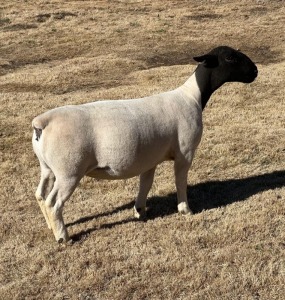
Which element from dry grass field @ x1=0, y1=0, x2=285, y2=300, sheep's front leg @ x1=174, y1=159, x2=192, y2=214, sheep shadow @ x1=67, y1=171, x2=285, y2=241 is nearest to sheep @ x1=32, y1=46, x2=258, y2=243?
sheep's front leg @ x1=174, y1=159, x2=192, y2=214

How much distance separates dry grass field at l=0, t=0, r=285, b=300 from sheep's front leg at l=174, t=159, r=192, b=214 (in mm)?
205

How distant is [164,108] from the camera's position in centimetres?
725

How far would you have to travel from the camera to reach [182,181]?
301 inches

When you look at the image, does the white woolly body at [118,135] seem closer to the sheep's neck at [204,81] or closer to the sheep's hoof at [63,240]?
the sheep's neck at [204,81]

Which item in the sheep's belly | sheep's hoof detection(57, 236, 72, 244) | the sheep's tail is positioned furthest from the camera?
sheep's hoof detection(57, 236, 72, 244)

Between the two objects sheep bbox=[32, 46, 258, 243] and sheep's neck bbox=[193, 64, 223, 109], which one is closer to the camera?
sheep bbox=[32, 46, 258, 243]

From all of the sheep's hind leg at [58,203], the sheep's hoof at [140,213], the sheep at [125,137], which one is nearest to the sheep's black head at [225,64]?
the sheep at [125,137]

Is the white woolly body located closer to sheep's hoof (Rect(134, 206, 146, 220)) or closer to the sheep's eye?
the sheep's eye

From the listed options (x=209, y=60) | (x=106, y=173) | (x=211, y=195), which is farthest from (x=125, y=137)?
(x=211, y=195)

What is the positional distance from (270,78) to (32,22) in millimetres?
19105

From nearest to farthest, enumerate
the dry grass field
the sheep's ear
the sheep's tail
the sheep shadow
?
the dry grass field
the sheep's tail
the sheep's ear
the sheep shadow

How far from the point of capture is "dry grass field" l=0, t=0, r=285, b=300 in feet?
19.7

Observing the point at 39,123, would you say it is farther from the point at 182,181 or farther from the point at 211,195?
the point at 211,195

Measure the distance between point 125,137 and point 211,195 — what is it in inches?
104
